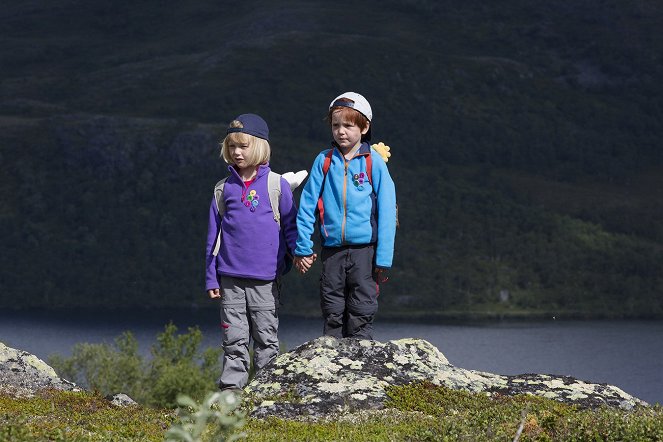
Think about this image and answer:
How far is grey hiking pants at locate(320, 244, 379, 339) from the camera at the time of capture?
1108cm

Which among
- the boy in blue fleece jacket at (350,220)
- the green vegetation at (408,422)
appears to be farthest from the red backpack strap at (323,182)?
the green vegetation at (408,422)

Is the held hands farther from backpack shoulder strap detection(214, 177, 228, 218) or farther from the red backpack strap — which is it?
backpack shoulder strap detection(214, 177, 228, 218)

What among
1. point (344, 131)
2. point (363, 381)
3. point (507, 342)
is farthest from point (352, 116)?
point (507, 342)

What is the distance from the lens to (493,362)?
138 m

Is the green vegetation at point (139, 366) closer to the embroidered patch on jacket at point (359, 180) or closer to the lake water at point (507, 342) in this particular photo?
the lake water at point (507, 342)

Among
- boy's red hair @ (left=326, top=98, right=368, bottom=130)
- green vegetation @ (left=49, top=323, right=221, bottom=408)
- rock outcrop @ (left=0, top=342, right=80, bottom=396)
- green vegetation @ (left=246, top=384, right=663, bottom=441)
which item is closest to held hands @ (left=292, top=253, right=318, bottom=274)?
boy's red hair @ (left=326, top=98, right=368, bottom=130)

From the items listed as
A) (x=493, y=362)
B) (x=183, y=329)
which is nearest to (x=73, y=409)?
(x=493, y=362)

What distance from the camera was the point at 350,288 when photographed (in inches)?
441

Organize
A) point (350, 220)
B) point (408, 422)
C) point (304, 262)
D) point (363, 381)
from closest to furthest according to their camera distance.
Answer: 1. point (408, 422)
2. point (363, 381)
3. point (304, 262)
4. point (350, 220)

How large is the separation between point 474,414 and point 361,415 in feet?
3.72

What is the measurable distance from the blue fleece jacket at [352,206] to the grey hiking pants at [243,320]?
59 cm

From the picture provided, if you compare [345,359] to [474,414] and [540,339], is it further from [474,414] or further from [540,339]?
[540,339]

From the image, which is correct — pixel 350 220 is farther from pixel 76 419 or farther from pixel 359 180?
pixel 76 419

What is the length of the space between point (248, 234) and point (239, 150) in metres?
0.89
